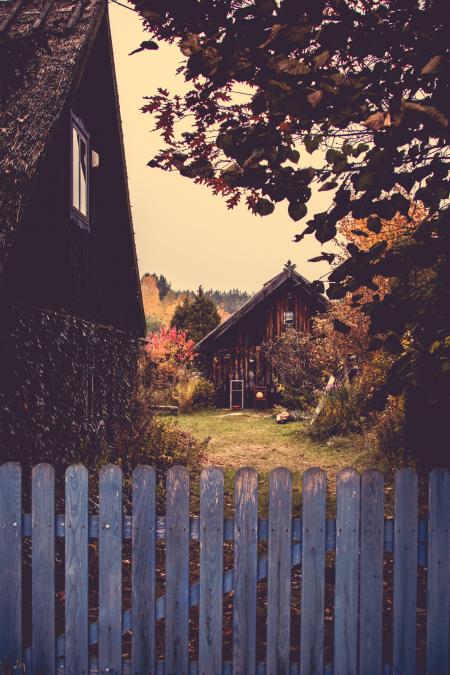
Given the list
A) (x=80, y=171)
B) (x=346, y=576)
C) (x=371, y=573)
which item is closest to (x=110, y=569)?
(x=346, y=576)

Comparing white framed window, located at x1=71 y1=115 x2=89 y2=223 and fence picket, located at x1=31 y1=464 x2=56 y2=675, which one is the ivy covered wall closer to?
white framed window, located at x1=71 y1=115 x2=89 y2=223

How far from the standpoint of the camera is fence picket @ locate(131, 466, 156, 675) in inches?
132

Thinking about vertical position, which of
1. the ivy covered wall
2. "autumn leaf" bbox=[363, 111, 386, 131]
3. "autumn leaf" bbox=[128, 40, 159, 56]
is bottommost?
the ivy covered wall

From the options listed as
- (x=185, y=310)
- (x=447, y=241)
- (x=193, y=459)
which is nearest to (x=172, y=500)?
(x=447, y=241)

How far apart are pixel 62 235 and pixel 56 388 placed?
6.82 feet

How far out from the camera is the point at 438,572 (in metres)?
3.28

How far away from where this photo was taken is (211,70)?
237cm

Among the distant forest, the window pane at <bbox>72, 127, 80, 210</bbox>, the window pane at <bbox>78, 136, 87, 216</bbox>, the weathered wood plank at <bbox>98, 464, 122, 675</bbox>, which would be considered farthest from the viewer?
the distant forest

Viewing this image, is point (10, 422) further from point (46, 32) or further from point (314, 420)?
point (314, 420)

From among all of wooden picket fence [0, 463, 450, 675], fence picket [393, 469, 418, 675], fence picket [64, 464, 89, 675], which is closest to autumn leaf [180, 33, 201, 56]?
wooden picket fence [0, 463, 450, 675]

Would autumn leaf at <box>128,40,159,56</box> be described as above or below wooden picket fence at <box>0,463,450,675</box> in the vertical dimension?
above

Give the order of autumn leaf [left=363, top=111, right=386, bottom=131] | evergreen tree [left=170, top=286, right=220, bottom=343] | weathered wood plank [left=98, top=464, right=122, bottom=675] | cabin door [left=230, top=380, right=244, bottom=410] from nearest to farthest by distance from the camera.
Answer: autumn leaf [left=363, top=111, right=386, bottom=131] → weathered wood plank [left=98, top=464, right=122, bottom=675] → cabin door [left=230, top=380, right=244, bottom=410] → evergreen tree [left=170, top=286, right=220, bottom=343]

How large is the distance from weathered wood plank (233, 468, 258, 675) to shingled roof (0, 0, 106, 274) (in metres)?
3.37

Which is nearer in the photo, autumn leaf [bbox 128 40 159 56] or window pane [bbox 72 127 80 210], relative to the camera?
autumn leaf [bbox 128 40 159 56]
